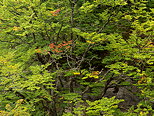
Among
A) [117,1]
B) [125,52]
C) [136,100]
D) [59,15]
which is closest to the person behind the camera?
[117,1]

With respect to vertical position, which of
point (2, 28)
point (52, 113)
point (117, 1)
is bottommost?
point (52, 113)

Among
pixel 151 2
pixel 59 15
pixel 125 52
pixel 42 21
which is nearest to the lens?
pixel 125 52

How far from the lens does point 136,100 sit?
443 inches

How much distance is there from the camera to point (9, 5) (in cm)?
764

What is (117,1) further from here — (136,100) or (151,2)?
(136,100)

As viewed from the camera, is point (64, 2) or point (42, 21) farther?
point (64, 2)

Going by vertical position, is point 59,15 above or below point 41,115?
above

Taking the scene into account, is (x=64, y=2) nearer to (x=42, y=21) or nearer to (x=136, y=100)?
(x=42, y=21)

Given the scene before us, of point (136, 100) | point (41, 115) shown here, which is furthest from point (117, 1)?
point (136, 100)

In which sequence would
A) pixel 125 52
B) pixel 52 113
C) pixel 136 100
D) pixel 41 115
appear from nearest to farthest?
1. pixel 125 52
2. pixel 41 115
3. pixel 52 113
4. pixel 136 100

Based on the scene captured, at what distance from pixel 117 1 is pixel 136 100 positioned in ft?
25.7

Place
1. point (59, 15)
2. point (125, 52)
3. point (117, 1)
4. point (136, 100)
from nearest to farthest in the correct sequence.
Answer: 1. point (117, 1)
2. point (125, 52)
3. point (59, 15)
4. point (136, 100)

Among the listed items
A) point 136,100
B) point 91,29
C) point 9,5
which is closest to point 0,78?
point 9,5

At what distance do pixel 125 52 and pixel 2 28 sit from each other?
652 centimetres
